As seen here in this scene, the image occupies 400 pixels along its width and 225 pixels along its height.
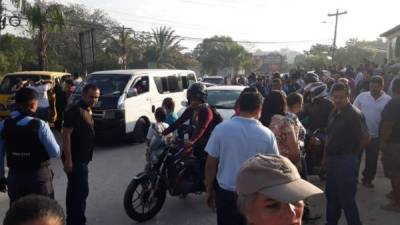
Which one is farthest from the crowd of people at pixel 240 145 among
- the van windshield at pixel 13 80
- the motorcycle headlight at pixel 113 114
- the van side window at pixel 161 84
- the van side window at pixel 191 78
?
the van windshield at pixel 13 80

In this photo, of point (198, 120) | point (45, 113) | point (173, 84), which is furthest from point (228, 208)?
point (45, 113)

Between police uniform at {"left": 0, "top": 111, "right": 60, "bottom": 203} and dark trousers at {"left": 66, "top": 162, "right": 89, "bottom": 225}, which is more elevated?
police uniform at {"left": 0, "top": 111, "right": 60, "bottom": 203}

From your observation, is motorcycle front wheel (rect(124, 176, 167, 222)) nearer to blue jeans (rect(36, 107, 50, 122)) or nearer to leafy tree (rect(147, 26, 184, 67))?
blue jeans (rect(36, 107, 50, 122))

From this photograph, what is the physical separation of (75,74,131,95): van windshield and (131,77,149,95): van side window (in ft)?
1.00

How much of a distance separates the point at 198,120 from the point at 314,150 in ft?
7.17

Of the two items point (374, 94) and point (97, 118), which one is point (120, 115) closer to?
point (97, 118)

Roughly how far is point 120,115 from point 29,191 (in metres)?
6.76

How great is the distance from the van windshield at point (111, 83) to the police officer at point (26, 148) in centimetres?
686

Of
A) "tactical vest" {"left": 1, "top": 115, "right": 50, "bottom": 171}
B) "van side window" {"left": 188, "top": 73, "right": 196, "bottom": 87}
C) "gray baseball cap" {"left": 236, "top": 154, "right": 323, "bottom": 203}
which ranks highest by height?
"gray baseball cap" {"left": 236, "top": 154, "right": 323, "bottom": 203}

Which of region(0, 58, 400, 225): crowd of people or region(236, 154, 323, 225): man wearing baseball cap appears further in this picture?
region(0, 58, 400, 225): crowd of people

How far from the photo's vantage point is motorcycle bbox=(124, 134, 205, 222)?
583 centimetres

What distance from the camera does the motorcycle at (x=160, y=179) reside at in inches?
230

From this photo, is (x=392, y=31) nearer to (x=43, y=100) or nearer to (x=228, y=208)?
(x=43, y=100)

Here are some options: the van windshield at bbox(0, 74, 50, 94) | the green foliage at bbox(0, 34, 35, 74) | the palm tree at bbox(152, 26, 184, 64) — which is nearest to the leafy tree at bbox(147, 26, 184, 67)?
the palm tree at bbox(152, 26, 184, 64)
